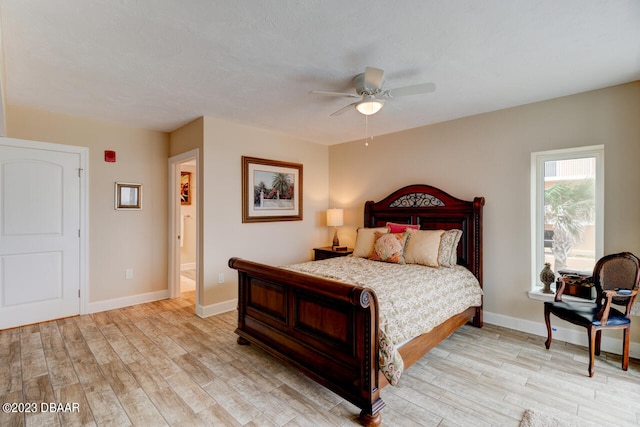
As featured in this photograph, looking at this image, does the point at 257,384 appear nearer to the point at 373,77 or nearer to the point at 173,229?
the point at 373,77

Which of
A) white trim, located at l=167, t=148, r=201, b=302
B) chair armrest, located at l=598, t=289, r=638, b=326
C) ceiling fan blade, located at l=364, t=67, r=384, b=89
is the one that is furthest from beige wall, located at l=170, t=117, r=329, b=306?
chair armrest, located at l=598, t=289, r=638, b=326

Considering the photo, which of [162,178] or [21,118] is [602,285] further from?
[21,118]

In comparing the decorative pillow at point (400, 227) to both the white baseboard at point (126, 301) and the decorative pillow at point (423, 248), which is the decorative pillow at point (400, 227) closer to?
the decorative pillow at point (423, 248)

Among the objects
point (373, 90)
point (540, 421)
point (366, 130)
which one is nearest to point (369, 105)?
point (373, 90)

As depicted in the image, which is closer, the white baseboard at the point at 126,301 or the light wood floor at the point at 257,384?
the light wood floor at the point at 257,384

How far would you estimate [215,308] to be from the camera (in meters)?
3.89

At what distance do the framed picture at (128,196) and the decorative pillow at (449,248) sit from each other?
406cm

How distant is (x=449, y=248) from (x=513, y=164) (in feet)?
3.87

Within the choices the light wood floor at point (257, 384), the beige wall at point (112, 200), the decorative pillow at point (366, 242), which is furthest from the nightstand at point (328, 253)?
the beige wall at point (112, 200)

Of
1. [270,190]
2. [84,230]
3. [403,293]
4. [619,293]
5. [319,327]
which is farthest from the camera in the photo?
[270,190]

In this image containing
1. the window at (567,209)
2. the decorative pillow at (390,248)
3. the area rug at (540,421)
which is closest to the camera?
the area rug at (540,421)

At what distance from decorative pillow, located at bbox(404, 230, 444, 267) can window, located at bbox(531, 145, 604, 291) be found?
105 cm

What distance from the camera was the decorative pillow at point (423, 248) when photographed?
10.8ft

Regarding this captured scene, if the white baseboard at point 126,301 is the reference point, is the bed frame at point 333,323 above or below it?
above
